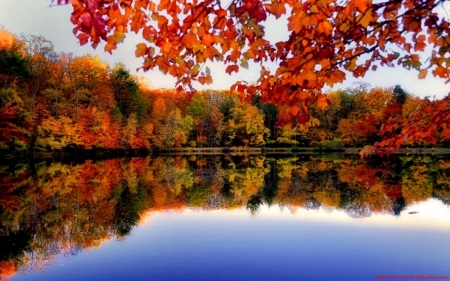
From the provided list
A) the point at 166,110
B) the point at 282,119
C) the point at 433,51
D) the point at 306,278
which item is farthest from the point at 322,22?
the point at 166,110

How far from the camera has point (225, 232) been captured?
333 inches

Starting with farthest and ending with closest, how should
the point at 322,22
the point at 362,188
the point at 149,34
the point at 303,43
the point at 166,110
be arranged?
the point at 166,110 < the point at 362,188 < the point at 303,43 < the point at 149,34 < the point at 322,22

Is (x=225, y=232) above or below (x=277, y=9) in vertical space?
below

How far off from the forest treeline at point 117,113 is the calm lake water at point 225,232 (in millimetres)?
7502

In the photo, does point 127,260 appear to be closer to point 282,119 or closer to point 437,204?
point 282,119

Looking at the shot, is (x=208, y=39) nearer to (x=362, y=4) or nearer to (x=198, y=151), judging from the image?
(x=362, y=4)

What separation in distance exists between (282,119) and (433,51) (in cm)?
125

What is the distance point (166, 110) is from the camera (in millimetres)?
53375

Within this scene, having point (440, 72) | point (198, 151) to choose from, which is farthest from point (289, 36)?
point (198, 151)

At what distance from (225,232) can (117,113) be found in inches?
1457

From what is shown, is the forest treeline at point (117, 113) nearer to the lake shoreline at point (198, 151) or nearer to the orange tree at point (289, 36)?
the lake shoreline at point (198, 151)

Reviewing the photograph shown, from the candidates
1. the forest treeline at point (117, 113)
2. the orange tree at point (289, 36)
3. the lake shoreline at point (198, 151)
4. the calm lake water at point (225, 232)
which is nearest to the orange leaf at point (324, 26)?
the orange tree at point (289, 36)

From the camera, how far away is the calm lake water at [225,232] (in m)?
6.16

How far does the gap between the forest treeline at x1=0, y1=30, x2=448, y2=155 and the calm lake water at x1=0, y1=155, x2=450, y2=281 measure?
7.50m
